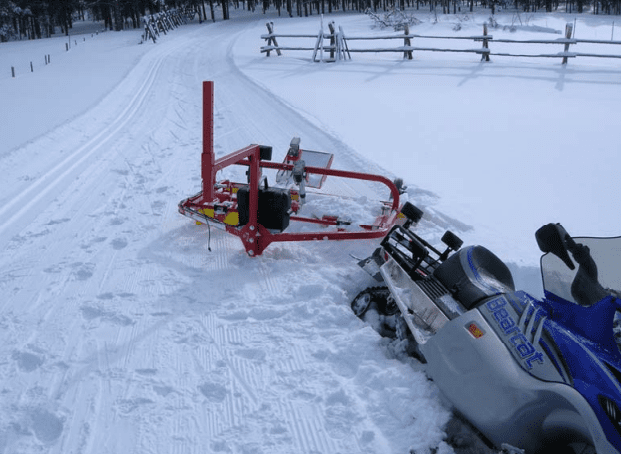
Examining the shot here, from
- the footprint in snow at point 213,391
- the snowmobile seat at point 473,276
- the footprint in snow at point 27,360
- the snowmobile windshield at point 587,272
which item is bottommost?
the footprint in snow at point 213,391

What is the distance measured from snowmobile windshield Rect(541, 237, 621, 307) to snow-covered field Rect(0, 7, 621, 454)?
2.99ft

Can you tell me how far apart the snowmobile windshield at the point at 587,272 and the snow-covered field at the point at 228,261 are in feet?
2.99

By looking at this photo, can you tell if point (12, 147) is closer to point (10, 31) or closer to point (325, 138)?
point (325, 138)

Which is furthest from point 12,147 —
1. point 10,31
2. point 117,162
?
point 10,31

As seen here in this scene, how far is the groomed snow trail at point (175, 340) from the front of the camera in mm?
3008

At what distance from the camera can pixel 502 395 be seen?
8.52 feet

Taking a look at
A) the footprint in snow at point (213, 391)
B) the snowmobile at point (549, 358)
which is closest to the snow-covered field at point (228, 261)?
the footprint in snow at point (213, 391)

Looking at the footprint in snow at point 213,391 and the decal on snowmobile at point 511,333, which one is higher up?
the decal on snowmobile at point 511,333

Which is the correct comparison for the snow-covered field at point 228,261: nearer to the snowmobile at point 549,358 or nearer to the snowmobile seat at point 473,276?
the snowmobile at point 549,358

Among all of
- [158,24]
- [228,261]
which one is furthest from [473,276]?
[158,24]

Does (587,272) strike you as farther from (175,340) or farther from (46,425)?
(46,425)

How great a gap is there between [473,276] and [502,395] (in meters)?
1.16

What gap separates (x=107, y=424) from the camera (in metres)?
3.05

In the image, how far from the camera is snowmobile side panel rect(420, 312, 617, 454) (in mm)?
2385
